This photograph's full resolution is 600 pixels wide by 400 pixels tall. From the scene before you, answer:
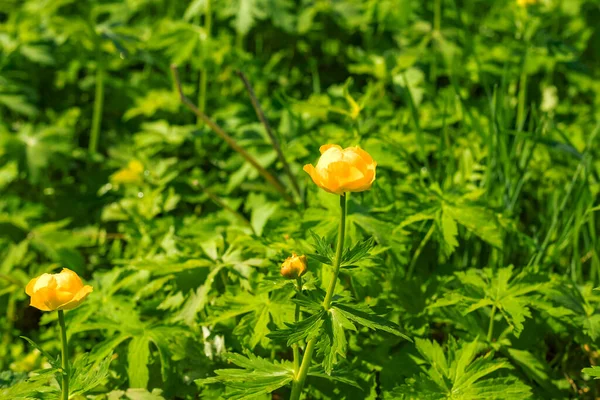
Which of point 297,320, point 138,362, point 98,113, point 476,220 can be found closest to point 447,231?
point 476,220

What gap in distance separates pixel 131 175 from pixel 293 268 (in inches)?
46.5

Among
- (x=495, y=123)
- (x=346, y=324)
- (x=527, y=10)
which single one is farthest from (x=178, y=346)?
(x=527, y=10)

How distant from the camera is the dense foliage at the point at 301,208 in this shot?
4.71ft

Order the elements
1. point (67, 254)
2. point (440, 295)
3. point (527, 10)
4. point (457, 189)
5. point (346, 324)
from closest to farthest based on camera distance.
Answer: point (346, 324) → point (440, 295) → point (457, 189) → point (67, 254) → point (527, 10)

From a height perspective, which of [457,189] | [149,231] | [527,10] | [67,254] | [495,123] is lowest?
[67,254]

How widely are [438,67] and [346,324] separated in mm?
1959

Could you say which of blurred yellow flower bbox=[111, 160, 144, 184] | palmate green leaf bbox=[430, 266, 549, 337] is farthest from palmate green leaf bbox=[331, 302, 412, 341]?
blurred yellow flower bbox=[111, 160, 144, 184]

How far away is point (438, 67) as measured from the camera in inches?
112

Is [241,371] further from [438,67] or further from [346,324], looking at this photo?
[438,67]

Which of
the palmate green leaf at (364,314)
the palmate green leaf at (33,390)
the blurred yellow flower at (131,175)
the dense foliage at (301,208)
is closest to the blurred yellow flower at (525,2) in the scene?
the dense foliage at (301,208)

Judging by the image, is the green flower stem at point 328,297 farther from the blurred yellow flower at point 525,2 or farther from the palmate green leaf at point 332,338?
the blurred yellow flower at point 525,2

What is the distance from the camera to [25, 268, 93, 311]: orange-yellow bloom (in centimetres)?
117

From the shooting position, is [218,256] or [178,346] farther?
[218,256]

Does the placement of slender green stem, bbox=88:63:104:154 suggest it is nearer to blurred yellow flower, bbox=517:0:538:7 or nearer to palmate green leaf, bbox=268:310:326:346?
blurred yellow flower, bbox=517:0:538:7
